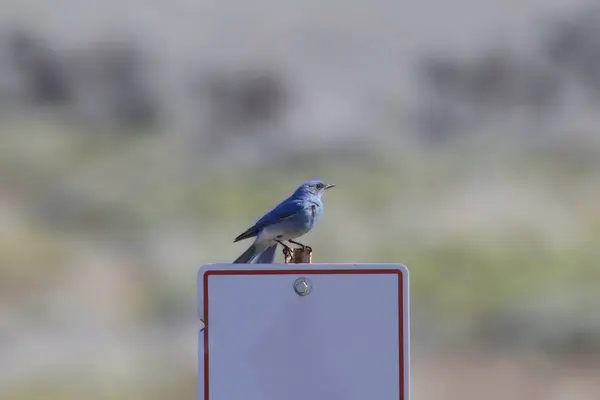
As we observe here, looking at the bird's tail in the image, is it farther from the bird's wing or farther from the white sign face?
the white sign face

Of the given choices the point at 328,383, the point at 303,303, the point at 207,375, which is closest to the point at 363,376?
the point at 328,383

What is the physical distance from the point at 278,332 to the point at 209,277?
37 cm

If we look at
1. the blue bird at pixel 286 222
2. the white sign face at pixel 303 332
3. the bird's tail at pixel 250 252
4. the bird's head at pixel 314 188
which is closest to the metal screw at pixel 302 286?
the white sign face at pixel 303 332

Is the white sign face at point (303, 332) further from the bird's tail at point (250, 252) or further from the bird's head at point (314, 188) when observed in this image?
the bird's head at point (314, 188)

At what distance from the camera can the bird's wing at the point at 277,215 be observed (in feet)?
18.0

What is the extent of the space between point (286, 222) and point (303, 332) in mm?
1966

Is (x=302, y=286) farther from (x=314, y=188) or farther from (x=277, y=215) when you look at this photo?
(x=314, y=188)

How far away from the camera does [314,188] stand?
6.19 metres

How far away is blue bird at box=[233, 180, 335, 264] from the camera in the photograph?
528cm

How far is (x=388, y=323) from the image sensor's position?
12.0ft

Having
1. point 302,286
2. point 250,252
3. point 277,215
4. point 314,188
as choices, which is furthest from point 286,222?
point 302,286

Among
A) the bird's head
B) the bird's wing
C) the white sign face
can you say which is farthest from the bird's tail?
the white sign face

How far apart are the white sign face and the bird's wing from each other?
1.74 metres

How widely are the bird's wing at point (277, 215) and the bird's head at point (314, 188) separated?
192 millimetres
